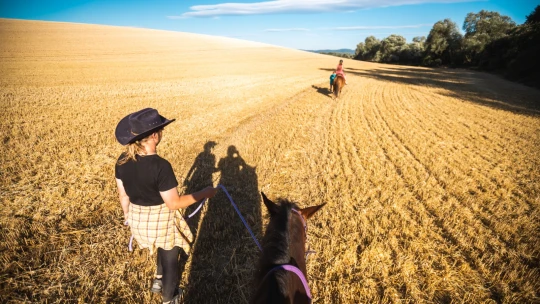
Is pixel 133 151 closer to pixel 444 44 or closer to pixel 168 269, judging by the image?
pixel 168 269

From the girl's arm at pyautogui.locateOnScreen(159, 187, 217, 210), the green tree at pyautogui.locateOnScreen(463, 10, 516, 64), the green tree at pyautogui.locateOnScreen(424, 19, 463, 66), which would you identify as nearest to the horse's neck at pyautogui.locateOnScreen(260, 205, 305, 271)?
the girl's arm at pyautogui.locateOnScreen(159, 187, 217, 210)

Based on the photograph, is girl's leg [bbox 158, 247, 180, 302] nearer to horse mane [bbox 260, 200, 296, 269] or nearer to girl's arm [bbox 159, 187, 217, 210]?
girl's arm [bbox 159, 187, 217, 210]

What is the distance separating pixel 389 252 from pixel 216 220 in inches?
112

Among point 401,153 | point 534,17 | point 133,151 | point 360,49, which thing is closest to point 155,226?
point 133,151

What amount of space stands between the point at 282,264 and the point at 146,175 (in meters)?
1.33

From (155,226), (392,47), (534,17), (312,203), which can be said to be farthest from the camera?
(392,47)

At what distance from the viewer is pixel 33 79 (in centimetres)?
1933

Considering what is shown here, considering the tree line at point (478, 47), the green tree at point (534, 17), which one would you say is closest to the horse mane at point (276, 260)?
the tree line at point (478, 47)

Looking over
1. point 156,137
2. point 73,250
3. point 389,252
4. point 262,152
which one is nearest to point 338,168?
point 262,152

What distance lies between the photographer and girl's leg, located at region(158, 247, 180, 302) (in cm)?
242

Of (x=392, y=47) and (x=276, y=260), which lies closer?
(x=276, y=260)

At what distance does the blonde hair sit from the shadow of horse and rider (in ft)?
6.46

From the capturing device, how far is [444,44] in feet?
163

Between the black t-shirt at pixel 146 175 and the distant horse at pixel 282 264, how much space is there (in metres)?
0.98
